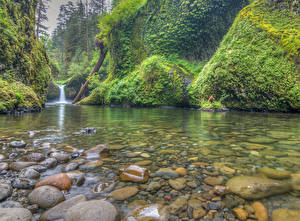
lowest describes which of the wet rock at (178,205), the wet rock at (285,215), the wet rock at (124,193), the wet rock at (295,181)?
the wet rock at (124,193)

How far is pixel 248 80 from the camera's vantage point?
29.1 ft

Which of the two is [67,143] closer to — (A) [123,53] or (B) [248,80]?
(B) [248,80]

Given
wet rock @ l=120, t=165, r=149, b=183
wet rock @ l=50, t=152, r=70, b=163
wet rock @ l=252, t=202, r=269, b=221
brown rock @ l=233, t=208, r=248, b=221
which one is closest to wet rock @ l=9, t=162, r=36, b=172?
wet rock @ l=50, t=152, r=70, b=163

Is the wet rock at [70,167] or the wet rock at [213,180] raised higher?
the wet rock at [213,180]

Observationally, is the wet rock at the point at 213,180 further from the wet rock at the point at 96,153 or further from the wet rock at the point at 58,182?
the wet rock at the point at 96,153

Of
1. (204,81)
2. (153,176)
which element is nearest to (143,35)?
(204,81)

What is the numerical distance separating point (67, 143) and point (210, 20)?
1596cm

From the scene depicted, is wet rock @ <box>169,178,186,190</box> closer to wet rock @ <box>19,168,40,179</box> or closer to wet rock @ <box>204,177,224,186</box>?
wet rock @ <box>204,177,224,186</box>

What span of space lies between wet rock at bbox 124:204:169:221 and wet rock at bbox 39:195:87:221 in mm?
365

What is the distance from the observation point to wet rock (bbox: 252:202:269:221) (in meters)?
0.98

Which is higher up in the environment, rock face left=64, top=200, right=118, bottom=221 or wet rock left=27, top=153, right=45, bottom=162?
rock face left=64, top=200, right=118, bottom=221

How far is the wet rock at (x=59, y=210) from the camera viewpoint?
3.20 ft

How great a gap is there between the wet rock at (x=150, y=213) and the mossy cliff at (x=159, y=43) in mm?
11107

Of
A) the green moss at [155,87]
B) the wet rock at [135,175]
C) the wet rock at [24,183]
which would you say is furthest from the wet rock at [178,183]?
the green moss at [155,87]
